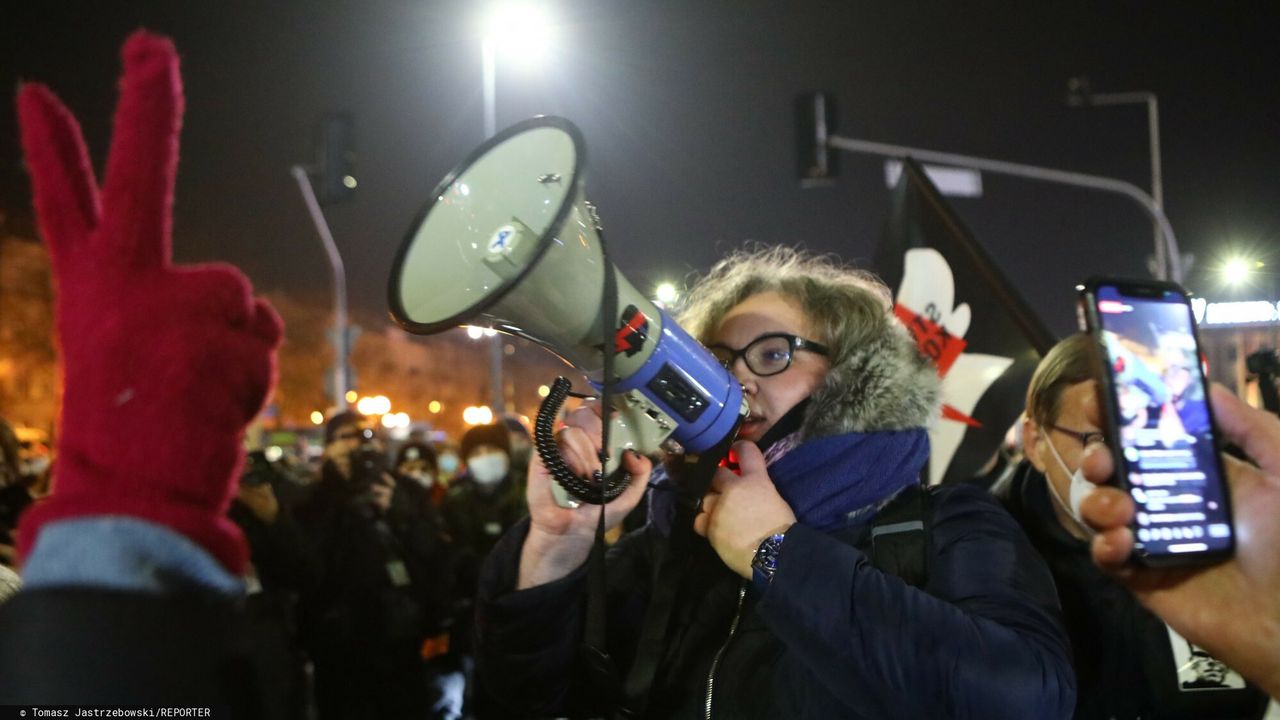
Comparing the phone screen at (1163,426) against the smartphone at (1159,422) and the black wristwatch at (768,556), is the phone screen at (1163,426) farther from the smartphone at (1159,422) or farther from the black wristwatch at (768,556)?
the black wristwatch at (768,556)

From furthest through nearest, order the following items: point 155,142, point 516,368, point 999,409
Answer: point 516,368 < point 999,409 < point 155,142

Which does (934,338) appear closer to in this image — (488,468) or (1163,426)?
(1163,426)

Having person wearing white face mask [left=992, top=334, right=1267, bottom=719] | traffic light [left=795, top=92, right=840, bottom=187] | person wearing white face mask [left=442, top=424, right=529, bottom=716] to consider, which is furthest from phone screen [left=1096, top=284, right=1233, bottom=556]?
traffic light [left=795, top=92, right=840, bottom=187]

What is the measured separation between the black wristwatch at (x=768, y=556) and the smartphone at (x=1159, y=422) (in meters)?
0.62

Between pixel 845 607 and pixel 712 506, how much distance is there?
37cm

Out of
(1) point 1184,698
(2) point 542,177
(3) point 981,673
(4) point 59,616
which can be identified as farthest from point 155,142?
(1) point 1184,698

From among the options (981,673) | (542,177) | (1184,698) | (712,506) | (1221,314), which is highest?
(542,177)

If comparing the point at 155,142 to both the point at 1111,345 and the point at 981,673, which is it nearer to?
the point at 1111,345

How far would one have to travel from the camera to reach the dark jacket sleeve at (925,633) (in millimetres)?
1415

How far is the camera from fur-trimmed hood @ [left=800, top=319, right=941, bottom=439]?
1.88 meters

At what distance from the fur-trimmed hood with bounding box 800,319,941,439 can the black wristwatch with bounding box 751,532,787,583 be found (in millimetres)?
370

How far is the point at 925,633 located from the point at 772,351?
2.65 ft

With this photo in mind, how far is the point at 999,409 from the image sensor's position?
373cm

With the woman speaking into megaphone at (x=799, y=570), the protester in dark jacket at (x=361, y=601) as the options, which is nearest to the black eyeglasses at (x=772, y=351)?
the woman speaking into megaphone at (x=799, y=570)
